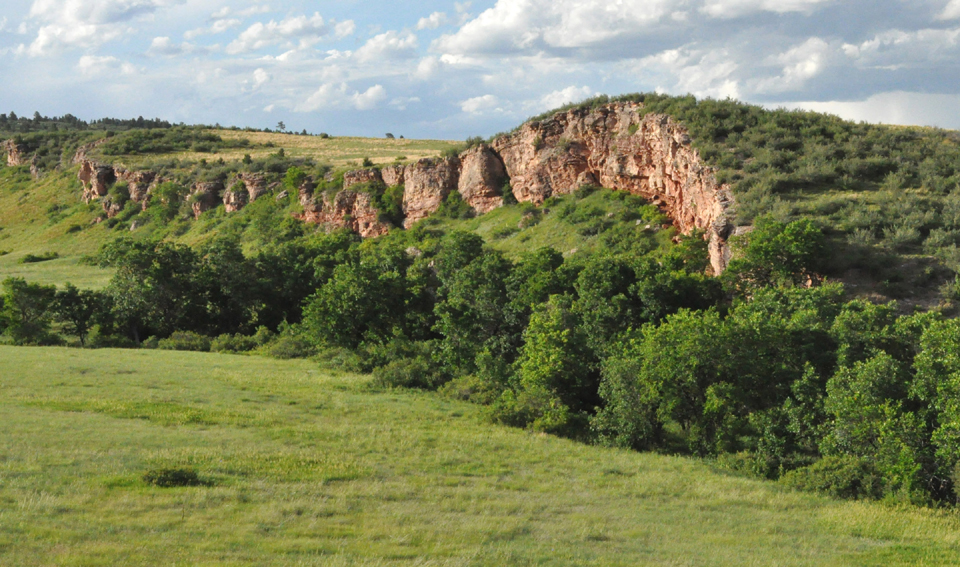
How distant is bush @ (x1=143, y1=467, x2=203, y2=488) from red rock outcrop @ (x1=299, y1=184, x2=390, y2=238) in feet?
164

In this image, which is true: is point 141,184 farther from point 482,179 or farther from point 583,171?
point 583,171

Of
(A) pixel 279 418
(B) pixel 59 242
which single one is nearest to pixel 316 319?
(A) pixel 279 418

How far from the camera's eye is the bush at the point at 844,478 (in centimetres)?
2167

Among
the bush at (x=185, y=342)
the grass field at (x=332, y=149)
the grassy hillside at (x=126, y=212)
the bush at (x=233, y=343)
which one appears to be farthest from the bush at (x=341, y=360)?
the grass field at (x=332, y=149)

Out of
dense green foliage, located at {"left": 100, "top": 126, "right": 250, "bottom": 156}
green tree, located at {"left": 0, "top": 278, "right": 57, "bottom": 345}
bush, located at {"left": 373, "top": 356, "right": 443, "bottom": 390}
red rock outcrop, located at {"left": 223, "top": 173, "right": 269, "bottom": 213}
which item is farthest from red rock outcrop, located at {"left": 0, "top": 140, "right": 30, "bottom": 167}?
bush, located at {"left": 373, "top": 356, "right": 443, "bottom": 390}

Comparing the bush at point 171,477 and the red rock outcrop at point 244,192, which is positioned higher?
the red rock outcrop at point 244,192

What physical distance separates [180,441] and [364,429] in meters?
6.55

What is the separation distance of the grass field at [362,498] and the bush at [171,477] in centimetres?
29

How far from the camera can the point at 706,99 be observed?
5397 cm

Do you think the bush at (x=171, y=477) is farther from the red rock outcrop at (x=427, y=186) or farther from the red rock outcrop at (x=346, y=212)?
the red rock outcrop at (x=346, y=212)

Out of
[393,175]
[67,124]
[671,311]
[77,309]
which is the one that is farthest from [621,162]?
[67,124]

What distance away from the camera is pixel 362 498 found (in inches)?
689

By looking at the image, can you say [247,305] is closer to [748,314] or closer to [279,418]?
[279,418]

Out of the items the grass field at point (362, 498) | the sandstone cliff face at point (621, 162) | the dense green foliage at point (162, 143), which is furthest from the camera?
the dense green foliage at point (162, 143)
